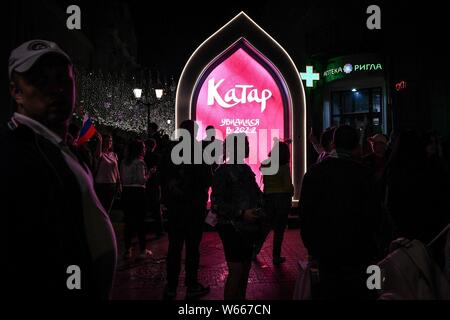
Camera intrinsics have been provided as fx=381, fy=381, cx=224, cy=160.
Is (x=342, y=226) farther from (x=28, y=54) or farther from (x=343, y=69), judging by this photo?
(x=343, y=69)

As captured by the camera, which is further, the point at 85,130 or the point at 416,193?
the point at 85,130

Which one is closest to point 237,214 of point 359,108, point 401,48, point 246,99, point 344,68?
point 246,99

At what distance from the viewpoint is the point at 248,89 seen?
965cm

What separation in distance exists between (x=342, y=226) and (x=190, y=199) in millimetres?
Result: 2139

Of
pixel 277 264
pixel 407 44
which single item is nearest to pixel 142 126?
pixel 407 44

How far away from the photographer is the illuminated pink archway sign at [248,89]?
30.4 feet

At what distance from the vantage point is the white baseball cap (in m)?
1.48

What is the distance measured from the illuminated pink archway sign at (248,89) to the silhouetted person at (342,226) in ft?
20.9

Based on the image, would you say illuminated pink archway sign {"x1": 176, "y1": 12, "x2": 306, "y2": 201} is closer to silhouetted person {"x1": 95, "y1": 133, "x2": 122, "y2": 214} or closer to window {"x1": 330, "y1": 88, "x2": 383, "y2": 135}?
silhouetted person {"x1": 95, "y1": 133, "x2": 122, "y2": 214}

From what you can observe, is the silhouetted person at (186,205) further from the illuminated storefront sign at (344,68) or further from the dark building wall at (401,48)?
the illuminated storefront sign at (344,68)

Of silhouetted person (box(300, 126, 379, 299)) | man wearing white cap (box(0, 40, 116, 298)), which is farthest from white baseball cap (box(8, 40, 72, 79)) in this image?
silhouetted person (box(300, 126, 379, 299))

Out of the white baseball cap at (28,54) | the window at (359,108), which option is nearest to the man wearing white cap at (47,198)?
the white baseball cap at (28,54)

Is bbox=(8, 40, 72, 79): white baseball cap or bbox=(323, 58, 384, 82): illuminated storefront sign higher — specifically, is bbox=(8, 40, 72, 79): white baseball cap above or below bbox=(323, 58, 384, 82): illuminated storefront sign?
below
